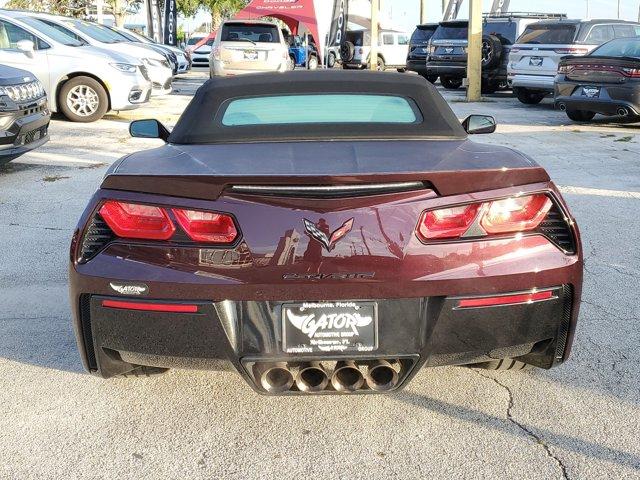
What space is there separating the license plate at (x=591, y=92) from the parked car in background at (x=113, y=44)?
25.1ft

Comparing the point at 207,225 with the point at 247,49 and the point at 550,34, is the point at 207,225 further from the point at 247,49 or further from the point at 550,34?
the point at 247,49

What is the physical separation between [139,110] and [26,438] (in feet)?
46.9

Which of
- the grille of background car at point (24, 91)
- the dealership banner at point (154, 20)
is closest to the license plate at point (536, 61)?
the grille of background car at point (24, 91)

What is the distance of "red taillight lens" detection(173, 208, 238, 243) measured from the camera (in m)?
2.72

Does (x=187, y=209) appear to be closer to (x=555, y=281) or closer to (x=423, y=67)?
(x=555, y=281)

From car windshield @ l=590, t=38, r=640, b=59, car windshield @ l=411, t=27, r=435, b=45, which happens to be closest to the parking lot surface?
car windshield @ l=590, t=38, r=640, b=59

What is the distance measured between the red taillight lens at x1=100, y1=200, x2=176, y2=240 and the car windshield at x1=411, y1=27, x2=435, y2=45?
2345cm

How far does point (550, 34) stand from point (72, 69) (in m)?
9.45

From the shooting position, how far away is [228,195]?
274 centimetres

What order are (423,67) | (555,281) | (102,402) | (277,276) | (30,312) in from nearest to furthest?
1. (277,276)
2. (555,281)
3. (102,402)
4. (30,312)
5. (423,67)

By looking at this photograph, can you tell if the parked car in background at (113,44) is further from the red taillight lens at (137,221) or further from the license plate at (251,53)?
the red taillight lens at (137,221)

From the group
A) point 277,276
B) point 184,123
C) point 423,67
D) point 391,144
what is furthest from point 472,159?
point 423,67

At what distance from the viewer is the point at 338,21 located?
2878 cm

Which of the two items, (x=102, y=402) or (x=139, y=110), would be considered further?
(x=139, y=110)
